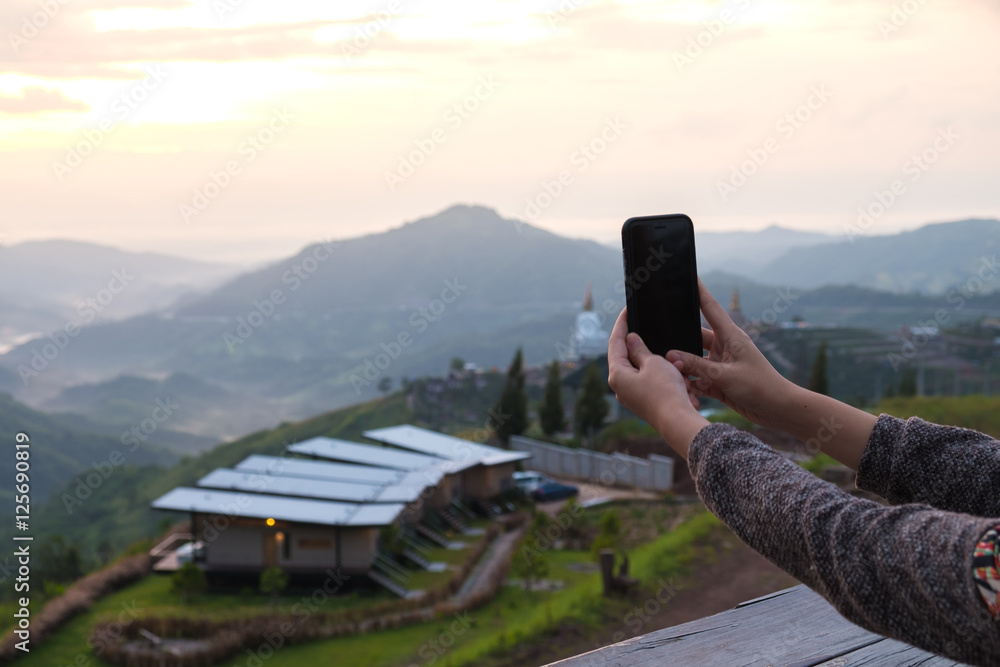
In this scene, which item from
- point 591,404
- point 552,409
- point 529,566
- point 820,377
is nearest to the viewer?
point 529,566

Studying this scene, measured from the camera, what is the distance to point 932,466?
3.88 feet

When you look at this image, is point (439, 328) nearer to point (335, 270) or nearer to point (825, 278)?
point (335, 270)

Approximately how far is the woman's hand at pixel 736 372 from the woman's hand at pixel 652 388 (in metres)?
0.05

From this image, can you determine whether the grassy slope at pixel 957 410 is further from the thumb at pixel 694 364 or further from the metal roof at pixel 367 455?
the thumb at pixel 694 364

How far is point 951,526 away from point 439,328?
154874 mm

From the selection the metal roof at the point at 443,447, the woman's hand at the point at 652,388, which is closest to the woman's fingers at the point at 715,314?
the woman's hand at the point at 652,388

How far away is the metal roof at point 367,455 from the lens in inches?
829

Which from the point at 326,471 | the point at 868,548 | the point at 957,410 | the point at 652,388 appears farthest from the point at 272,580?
the point at 868,548

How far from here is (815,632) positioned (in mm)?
1458

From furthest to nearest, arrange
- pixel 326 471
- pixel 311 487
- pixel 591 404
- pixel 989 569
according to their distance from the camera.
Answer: pixel 591 404
pixel 326 471
pixel 311 487
pixel 989 569

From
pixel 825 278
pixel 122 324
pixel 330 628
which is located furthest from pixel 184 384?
pixel 825 278

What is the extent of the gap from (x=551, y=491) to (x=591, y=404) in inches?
191

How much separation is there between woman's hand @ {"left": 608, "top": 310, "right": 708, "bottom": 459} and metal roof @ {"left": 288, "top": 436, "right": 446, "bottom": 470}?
785 inches

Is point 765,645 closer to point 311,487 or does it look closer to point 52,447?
point 311,487
